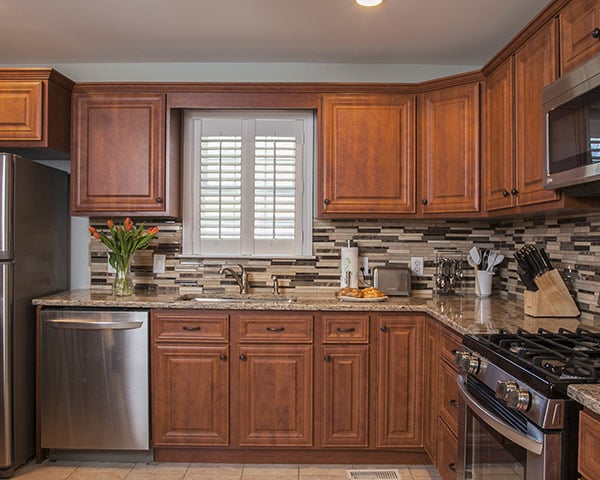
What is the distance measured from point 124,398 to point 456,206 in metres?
2.18

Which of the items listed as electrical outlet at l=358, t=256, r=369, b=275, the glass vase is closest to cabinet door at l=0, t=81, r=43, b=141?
the glass vase

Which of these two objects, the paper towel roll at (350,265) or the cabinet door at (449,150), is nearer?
the cabinet door at (449,150)

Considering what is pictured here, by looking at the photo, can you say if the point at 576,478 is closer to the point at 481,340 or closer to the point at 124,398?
the point at 481,340

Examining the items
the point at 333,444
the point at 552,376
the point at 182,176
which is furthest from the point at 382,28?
the point at 333,444

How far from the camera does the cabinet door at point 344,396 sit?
2.77 metres

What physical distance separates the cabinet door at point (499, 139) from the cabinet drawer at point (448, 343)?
0.71 meters

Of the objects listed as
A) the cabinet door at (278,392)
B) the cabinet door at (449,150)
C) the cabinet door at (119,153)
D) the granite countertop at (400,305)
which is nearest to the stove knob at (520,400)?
the granite countertop at (400,305)

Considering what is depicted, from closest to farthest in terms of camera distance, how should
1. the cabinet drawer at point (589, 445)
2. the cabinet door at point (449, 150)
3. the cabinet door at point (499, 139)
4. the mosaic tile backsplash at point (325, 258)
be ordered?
the cabinet drawer at point (589, 445), the cabinet door at point (499, 139), the cabinet door at point (449, 150), the mosaic tile backsplash at point (325, 258)

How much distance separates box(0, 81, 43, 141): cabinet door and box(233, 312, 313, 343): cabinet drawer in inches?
64.2

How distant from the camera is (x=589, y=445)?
1243 mm

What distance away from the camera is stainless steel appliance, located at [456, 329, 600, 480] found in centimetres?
132

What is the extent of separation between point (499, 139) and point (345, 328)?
130 centimetres

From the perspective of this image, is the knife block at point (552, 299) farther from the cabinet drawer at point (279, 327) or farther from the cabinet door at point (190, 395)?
the cabinet door at point (190, 395)

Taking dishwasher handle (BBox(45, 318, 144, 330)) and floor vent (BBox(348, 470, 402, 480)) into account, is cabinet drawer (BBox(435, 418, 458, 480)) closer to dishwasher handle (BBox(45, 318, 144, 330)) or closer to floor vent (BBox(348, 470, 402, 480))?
floor vent (BBox(348, 470, 402, 480))
